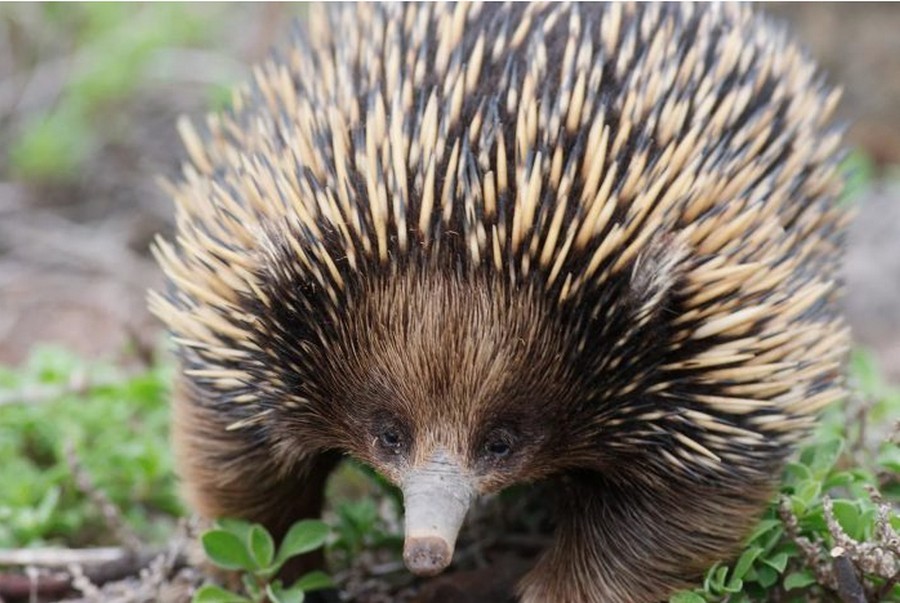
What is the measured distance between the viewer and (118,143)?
6398 millimetres

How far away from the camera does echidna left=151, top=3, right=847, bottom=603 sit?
243 cm

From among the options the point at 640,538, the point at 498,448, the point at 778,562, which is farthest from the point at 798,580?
the point at 498,448

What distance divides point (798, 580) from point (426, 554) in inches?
34.0

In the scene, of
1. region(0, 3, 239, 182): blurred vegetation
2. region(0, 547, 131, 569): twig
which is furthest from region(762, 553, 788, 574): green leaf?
region(0, 3, 239, 182): blurred vegetation

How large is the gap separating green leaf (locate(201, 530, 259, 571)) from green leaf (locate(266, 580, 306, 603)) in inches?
2.7

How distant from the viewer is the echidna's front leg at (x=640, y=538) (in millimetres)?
2691

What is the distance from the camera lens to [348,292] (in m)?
2.50

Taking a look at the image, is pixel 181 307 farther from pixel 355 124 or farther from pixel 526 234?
pixel 526 234

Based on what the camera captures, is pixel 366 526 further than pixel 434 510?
Yes

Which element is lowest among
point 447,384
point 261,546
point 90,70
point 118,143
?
point 261,546

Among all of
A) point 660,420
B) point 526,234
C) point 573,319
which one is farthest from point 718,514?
point 526,234

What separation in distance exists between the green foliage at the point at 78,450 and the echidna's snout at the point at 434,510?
56.9 inches

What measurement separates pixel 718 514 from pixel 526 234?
0.72 metres

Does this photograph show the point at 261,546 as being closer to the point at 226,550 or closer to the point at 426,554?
the point at 226,550
